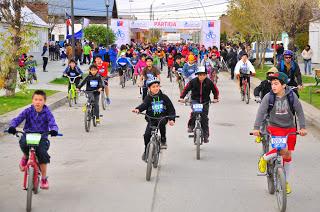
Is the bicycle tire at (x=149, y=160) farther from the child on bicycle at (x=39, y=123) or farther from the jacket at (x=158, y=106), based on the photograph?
the child on bicycle at (x=39, y=123)

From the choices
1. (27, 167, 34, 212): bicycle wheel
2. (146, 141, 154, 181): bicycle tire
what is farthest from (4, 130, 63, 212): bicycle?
(146, 141, 154, 181): bicycle tire

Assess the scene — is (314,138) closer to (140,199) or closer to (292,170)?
(292,170)

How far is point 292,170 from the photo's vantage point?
9.67 meters

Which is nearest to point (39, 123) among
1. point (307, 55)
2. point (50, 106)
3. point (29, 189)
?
point (29, 189)

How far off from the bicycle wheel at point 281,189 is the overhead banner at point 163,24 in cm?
4871

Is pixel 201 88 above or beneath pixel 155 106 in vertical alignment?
above

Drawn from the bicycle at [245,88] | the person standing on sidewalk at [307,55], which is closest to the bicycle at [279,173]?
the bicycle at [245,88]

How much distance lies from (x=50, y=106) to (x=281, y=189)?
12.1 m

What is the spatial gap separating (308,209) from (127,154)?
14.1ft

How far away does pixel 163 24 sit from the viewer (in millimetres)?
56531

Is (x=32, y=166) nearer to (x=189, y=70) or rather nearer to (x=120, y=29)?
(x=189, y=70)

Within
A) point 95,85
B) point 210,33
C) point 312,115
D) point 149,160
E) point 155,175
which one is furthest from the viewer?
point 210,33

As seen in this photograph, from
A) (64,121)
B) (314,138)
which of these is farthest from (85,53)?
(314,138)

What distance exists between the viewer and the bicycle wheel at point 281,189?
691 cm
